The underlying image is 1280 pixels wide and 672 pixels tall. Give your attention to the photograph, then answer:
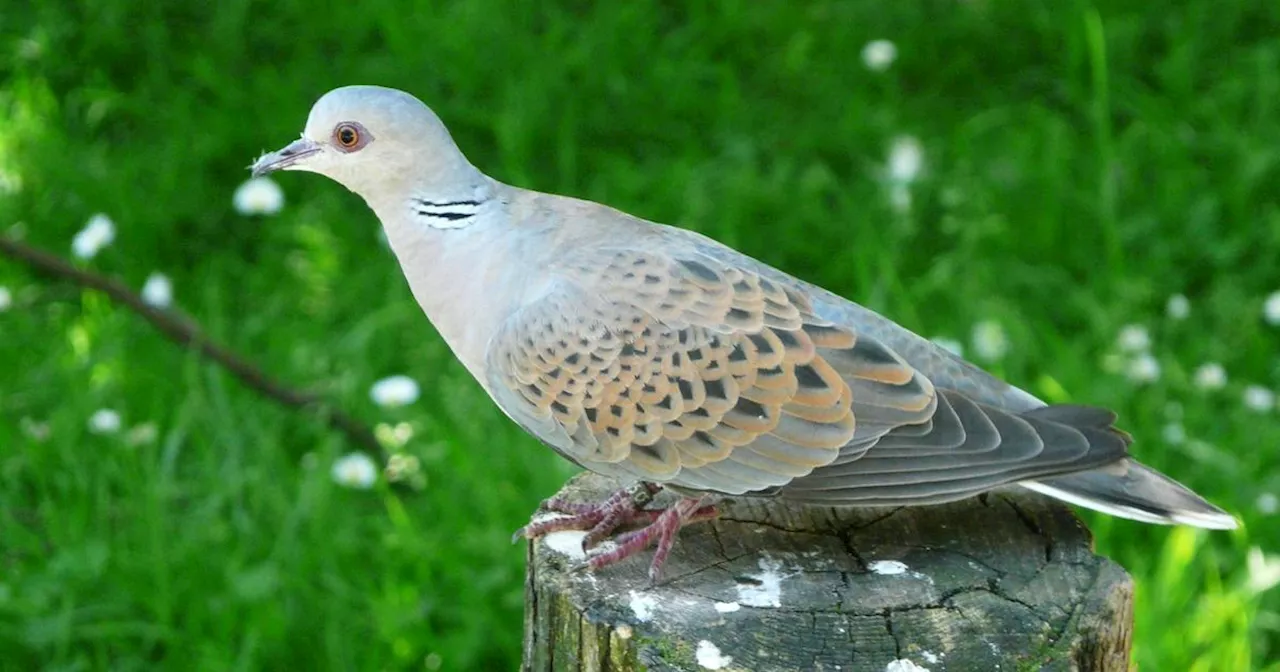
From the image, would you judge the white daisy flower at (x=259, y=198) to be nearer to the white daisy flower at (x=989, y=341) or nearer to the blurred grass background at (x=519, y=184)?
the blurred grass background at (x=519, y=184)

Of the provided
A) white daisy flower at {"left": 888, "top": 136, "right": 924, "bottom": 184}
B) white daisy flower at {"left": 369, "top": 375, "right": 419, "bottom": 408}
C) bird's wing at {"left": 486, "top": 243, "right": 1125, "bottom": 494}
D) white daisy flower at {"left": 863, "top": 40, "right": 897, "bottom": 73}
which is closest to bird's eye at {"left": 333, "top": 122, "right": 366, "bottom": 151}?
bird's wing at {"left": 486, "top": 243, "right": 1125, "bottom": 494}

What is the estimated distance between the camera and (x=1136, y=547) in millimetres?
4465

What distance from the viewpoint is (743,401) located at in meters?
2.80

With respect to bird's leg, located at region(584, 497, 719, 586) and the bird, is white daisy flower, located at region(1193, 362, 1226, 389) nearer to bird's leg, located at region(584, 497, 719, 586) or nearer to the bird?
the bird

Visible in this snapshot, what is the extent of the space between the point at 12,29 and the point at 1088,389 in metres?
4.39

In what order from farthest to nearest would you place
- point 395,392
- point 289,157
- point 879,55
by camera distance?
point 879,55
point 395,392
point 289,157

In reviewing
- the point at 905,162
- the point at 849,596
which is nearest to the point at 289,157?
the point at 849,596

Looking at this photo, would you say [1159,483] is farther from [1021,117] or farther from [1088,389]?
[1021,117]

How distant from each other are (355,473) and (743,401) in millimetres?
1898

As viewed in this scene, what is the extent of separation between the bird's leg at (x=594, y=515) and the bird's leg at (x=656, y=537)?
0.16 ft

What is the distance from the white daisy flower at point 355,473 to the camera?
4.41 m

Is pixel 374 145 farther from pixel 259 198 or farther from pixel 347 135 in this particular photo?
pixel 259 198

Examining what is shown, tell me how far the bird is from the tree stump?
83 mm

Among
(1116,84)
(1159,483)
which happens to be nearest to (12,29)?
(1116,84)
